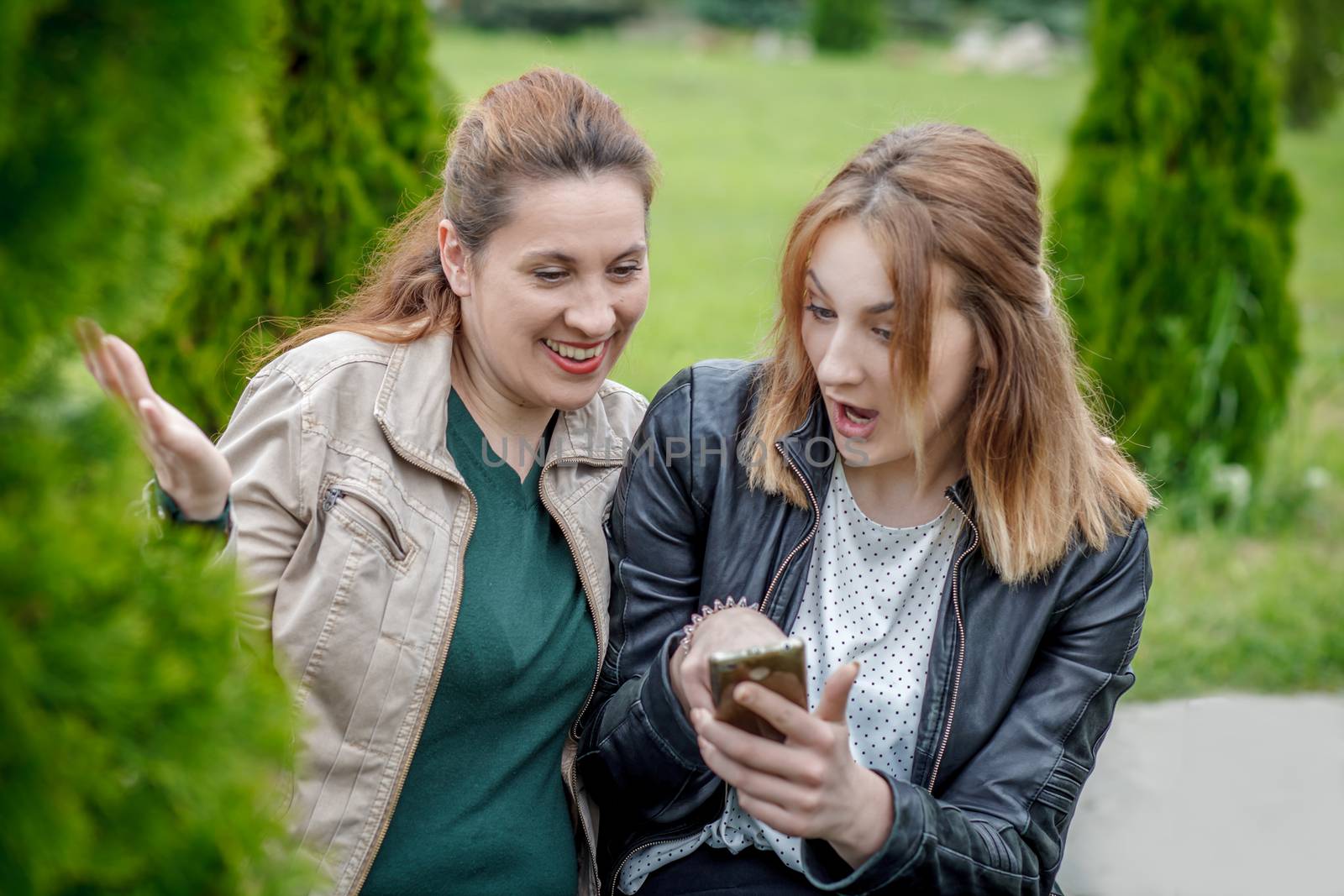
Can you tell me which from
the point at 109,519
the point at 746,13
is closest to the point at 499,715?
the point at 109,519

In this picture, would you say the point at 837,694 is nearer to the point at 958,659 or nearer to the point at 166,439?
the point at 958,659

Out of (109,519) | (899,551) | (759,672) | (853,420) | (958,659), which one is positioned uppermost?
(109,519)

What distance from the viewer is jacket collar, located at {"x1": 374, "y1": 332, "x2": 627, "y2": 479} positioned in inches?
86.4

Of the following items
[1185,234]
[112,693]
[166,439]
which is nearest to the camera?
[112,693]

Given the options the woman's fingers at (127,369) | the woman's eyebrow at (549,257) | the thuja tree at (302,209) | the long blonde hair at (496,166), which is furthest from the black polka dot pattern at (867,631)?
the thuja tree at (302,209)

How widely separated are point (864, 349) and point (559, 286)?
21.3 inches

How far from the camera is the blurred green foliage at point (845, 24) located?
2264cm

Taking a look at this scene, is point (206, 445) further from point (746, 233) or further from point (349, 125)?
point (746, 233)

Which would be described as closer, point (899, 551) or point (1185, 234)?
point (899, 551)

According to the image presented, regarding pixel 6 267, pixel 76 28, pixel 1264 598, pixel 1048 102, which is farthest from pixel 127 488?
pixel 1048 102

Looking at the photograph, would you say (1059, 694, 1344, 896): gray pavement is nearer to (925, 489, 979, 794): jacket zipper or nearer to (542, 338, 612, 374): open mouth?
(925, 489, 979, 794): jacket zipper

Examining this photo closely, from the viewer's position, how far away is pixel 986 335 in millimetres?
2152

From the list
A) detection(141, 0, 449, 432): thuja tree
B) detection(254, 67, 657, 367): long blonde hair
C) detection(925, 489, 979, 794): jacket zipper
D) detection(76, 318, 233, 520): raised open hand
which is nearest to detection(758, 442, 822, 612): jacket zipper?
detection(925, 489, 979, 794): jacket zipper

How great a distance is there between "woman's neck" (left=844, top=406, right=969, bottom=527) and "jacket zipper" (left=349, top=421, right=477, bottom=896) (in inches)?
27.1
